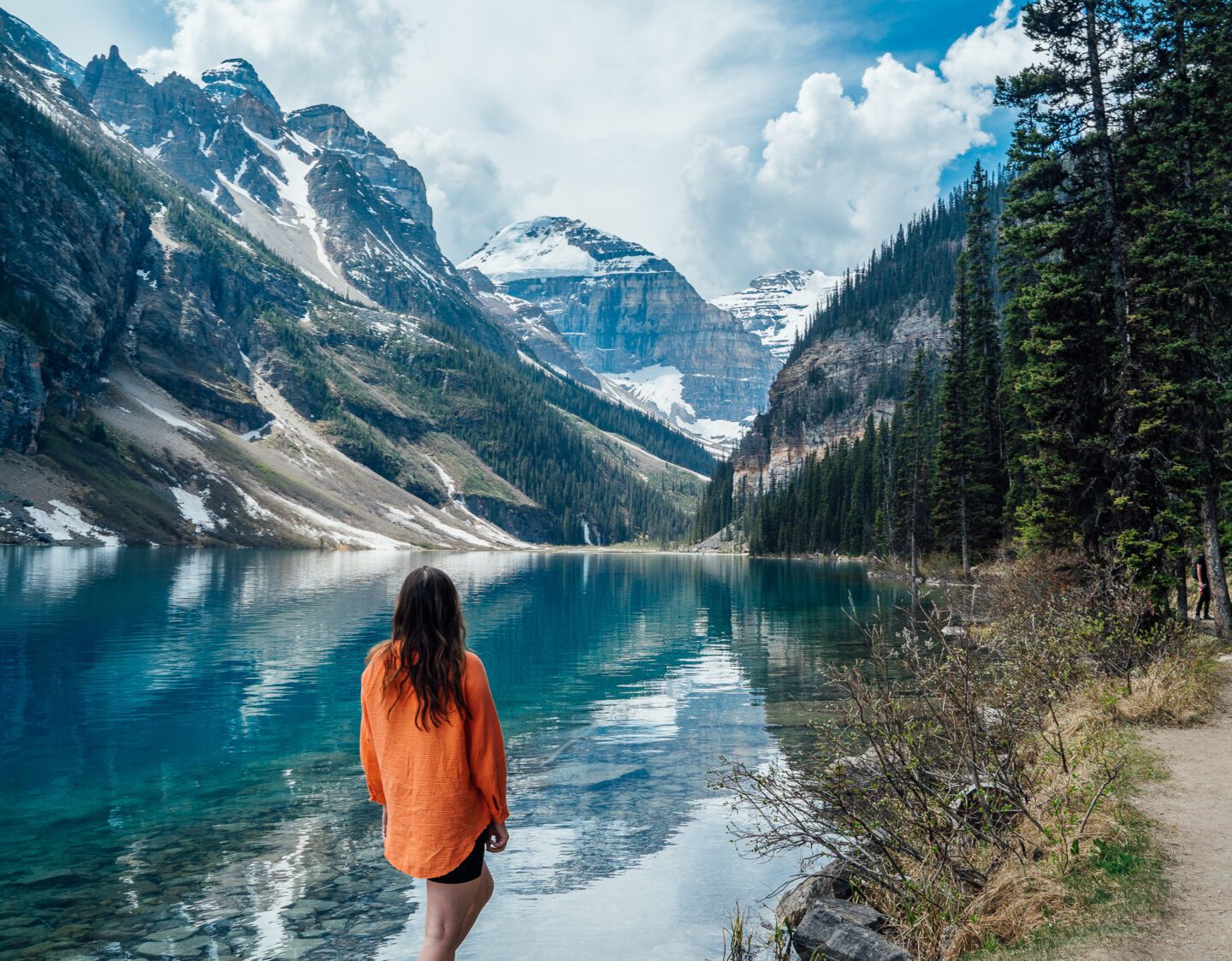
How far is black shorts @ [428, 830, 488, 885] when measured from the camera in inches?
201

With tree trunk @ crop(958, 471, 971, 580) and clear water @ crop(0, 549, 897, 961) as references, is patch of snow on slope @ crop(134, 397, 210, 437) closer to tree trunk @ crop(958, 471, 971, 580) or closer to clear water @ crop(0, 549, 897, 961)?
clear water @ crop(0, 549, 897, 961)

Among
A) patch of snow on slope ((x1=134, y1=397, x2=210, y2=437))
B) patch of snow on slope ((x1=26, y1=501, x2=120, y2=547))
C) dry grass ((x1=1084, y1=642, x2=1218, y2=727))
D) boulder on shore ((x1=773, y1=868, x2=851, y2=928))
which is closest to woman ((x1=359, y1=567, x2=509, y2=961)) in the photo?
boulder on shore ((x1=773, y1=868, x2=851, y2=928))

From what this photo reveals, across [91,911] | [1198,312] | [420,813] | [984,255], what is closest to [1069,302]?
[1198,312]

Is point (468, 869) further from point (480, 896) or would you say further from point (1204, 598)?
point (1204, 598)

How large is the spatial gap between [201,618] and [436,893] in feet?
132

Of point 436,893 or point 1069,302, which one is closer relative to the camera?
point 436,893

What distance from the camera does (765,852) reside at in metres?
11.4

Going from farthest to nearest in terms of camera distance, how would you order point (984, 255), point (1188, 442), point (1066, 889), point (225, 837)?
point (984, 255)
point (1188, 442)
point (225, 837)
point (1066, 889)

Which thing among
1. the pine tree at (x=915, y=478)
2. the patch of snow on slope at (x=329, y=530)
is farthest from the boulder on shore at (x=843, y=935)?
the patch of snow on slope at (x=329, y=530)

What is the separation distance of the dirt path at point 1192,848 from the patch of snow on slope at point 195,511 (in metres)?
120

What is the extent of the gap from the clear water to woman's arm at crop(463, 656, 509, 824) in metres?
5.41

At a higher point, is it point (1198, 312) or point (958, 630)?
point (1198, 312)

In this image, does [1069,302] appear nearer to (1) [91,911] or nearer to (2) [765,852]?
(2) [765,852]

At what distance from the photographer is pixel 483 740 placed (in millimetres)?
5086
